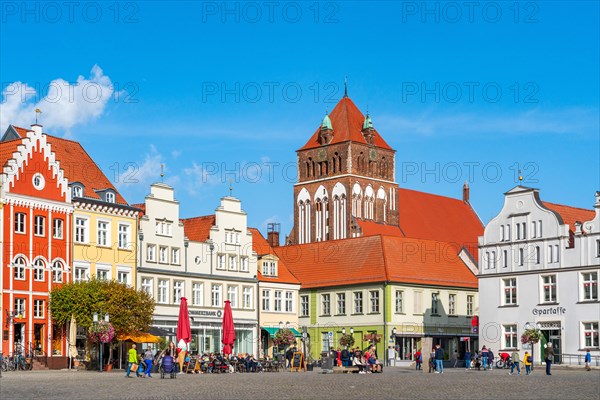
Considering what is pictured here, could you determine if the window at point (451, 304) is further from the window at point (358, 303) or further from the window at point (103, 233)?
the window at point (103, 233)

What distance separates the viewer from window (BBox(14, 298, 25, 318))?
60.7 m

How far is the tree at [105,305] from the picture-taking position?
2357 inches

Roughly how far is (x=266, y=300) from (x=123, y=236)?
1494 cm

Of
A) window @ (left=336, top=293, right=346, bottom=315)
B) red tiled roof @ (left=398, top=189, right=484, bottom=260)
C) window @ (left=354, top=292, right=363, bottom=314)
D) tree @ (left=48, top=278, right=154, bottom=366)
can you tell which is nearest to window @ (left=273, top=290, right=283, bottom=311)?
window @ (left=336, top=293, right=346, bottom=315)

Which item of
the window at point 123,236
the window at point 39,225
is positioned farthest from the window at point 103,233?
the window at point 39,225

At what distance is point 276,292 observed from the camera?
80.6 metres

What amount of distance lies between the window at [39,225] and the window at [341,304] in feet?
88.6

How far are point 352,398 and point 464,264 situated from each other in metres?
59.4

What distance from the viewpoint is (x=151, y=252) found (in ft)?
231

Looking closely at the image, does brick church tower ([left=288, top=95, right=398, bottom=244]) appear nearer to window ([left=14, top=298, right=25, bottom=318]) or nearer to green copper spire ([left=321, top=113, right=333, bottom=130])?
green copper spire ([left=321, top=113, right=333, bottom=130])

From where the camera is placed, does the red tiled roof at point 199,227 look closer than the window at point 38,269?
No

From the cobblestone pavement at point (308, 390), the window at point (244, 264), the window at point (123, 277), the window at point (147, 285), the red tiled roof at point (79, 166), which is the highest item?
the red tiled roof at point (79, 166)

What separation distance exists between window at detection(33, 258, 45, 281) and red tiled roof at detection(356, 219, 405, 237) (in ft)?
150

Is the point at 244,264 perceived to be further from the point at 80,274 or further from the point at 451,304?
the point at 451,304
